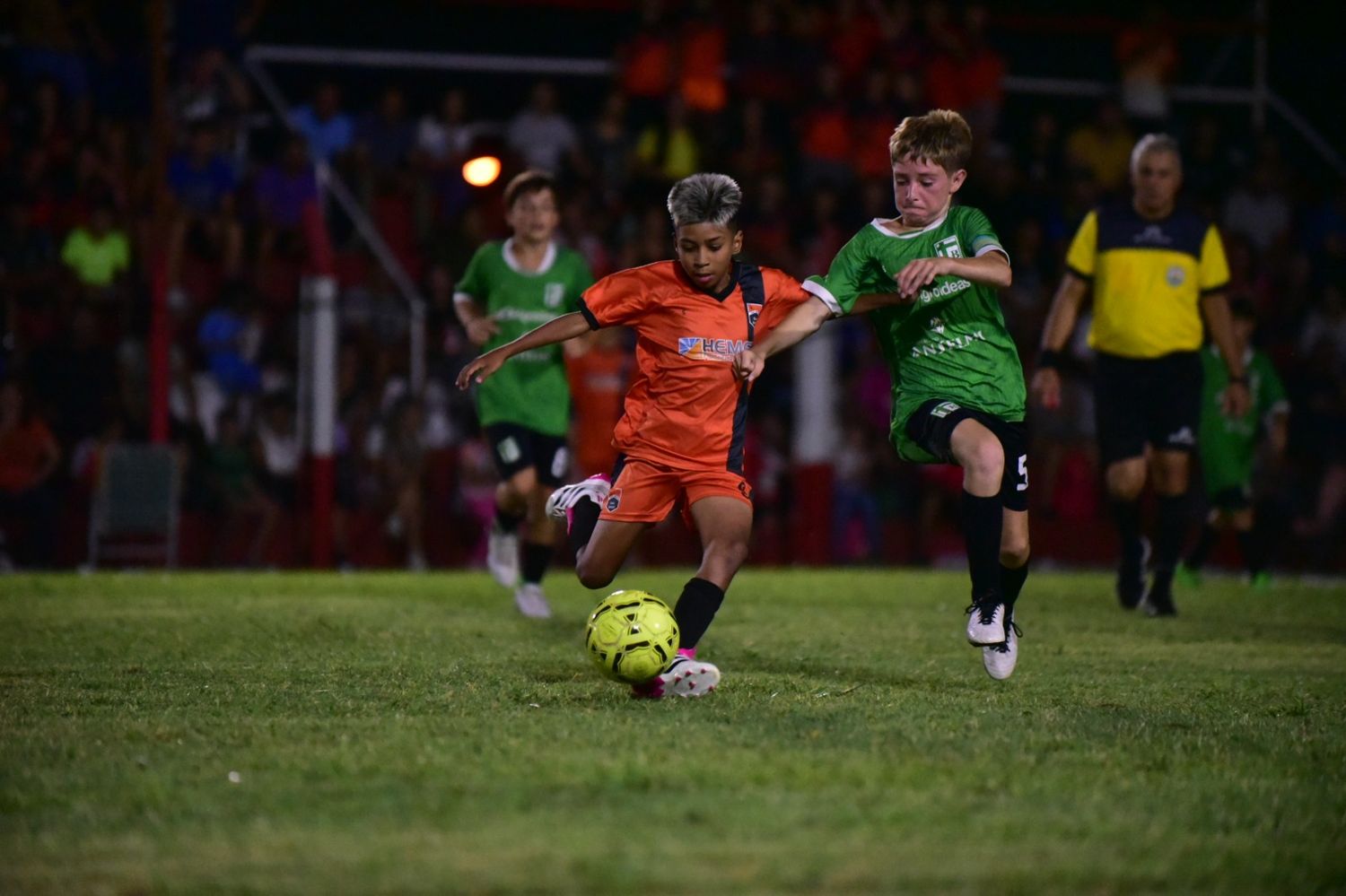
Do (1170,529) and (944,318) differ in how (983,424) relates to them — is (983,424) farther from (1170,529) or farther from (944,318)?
(1170,529)

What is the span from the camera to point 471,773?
14.7 ft

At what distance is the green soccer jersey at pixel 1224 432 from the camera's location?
1241cm

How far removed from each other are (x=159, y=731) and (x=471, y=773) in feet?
4.17

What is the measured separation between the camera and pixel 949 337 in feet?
23.0

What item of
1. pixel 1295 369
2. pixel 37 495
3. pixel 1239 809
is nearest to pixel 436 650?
pixel 1239 809

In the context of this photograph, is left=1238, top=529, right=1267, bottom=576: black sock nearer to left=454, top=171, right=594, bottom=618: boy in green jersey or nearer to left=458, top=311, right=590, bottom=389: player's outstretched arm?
left=454, top=171, right=594, bottom=618: boy in green jersey

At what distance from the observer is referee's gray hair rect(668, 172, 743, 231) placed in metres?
6.40

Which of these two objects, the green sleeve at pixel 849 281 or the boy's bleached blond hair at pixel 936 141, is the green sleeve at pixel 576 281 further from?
the boy's bleached blond hair at pixel 936 141

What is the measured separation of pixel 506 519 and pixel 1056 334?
3.51 metres

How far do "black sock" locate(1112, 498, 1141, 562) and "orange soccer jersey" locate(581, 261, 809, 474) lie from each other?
12.9ft

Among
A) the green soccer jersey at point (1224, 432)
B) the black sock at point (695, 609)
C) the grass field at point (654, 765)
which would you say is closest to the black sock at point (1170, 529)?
the grass field at point (654, 765)

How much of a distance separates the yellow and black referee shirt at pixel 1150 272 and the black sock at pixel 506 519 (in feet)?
11.9

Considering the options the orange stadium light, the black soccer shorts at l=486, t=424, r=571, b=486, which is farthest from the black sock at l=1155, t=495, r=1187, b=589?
the orange stadium light

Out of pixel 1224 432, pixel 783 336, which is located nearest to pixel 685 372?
pixel 783 336
